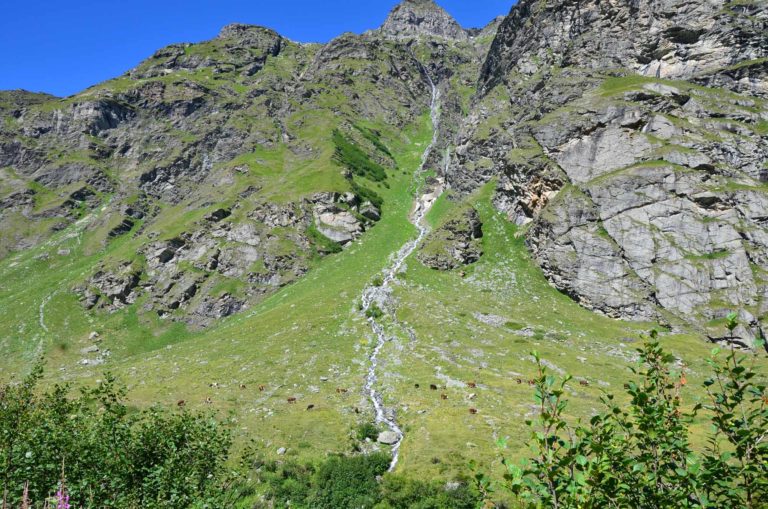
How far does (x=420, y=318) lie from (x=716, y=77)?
88812 millimetres

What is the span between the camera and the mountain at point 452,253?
52469 millimetres

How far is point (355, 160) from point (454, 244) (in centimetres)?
7008

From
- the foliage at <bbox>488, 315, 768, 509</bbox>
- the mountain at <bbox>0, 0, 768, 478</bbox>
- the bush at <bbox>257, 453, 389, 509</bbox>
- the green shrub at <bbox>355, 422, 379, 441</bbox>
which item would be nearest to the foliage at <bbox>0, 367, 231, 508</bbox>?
the foliage at <bbox>488, 315, 768, 509</bbox>

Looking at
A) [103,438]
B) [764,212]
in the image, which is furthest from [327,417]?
[764,212]

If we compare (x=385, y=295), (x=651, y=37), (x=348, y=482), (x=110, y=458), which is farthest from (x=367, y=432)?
(x=651, y=37)

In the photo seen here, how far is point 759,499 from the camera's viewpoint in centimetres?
616

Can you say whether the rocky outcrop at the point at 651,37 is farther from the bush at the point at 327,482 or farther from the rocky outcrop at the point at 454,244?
the bush at the point at 327,482

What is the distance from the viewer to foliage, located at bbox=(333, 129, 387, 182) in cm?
14588

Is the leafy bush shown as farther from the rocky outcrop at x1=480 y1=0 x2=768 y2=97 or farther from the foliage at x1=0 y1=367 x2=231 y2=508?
the rocky outcrop at x1=480 y1=0 x2=768 y2=97

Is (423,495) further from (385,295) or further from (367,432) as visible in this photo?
Result: (385,295)

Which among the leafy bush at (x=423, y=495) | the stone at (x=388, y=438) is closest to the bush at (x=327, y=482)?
the leafy bush at (x=423, y=495)

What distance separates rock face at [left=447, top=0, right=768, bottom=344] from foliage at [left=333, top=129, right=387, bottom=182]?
3477 cm

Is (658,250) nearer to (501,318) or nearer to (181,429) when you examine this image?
(501,318)

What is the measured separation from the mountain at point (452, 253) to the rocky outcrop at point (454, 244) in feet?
1.69
